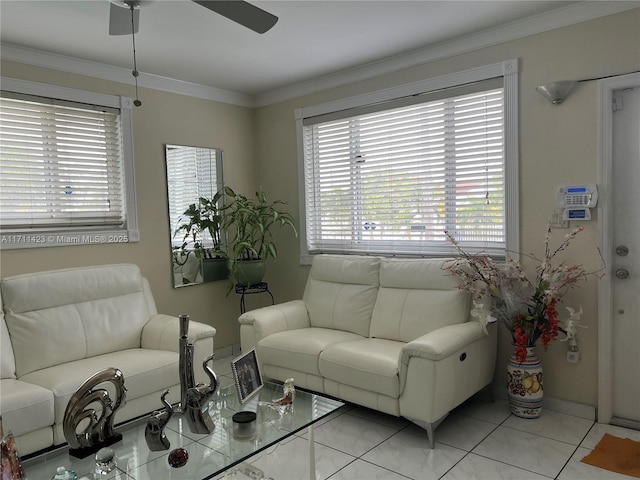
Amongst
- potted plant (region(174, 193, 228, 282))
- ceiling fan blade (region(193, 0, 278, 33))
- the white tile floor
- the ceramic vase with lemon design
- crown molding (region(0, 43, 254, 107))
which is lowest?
the white tile floor

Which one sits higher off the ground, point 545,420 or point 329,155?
point 329,155

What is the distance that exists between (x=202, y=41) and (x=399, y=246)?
2141 mm

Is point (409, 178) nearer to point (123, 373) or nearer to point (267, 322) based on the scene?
point (267, 322)

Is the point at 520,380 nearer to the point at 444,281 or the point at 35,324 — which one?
the point at 444,281

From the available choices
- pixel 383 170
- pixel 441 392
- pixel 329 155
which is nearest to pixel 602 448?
pixel 441 392

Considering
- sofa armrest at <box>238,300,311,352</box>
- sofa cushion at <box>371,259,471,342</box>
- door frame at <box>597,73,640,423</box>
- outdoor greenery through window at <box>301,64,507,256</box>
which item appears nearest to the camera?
door frame at <box>597,73,640,423</box>

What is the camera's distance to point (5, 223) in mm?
3270

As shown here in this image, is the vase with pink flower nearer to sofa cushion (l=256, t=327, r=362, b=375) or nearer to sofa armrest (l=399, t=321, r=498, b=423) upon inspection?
sofa armrest (l=399, t=321, r=498, b=423)

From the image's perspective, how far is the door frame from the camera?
9.52 feet

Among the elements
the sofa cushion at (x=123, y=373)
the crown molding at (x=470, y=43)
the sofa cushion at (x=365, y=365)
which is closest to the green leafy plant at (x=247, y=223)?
the crown molding at (x=470, y=43)

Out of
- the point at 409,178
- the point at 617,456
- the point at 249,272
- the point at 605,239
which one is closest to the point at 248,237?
the point at 249,272

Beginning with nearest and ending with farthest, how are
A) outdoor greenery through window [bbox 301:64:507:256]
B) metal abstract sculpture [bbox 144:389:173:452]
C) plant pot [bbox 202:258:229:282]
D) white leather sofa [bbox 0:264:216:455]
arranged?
1. metal abstract sculpture [bbox 144:389:173:452]
2. white leather sofa [bbox 0:264:216:455]
3. outdoor greenery through window [bbox 301:64:507:256]
4. plant pot [bbox 202:258:229:282]

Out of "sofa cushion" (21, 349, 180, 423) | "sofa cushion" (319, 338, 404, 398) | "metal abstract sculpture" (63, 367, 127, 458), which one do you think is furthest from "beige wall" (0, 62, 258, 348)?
"metal abstract sculpture" (63, 367, 127, 458)

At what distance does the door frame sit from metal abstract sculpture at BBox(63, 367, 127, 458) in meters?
2.77
